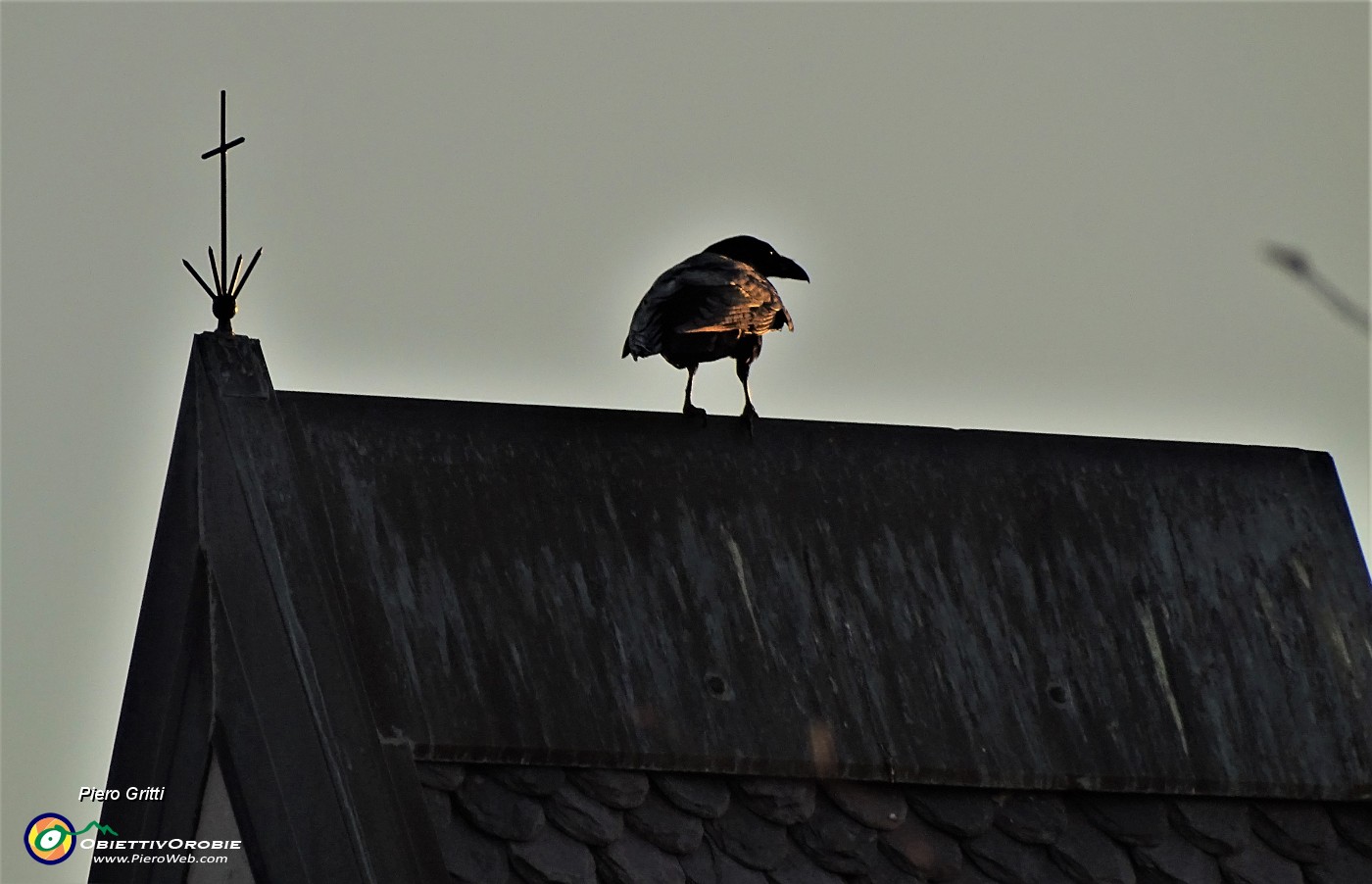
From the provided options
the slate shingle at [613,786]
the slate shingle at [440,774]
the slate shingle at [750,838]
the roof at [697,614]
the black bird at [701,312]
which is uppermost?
the black bird at [701,312]

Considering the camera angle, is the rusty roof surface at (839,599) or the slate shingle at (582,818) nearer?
the slate shingle at (582,818)

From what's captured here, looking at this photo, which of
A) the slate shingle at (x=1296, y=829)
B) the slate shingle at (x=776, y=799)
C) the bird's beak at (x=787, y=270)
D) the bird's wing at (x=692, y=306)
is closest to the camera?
the slate shingle at (x=776, y=799)

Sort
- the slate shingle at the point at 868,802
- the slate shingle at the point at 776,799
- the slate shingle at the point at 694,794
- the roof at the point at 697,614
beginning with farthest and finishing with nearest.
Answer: the slate shingle at the point at 868,802 < the slate shingle at the point at 776,799 < the slate shingle at the point at 694,794 < the roof at the point at 697,614

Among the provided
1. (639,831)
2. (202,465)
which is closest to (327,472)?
(202,465)

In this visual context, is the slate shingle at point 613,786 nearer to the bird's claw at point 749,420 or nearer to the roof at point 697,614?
the roof at point 697,614

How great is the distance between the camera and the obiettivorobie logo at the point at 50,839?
28.9ft

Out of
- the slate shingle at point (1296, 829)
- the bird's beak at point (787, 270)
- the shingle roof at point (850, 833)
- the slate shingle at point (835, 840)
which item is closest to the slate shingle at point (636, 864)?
the shingle roof at point (850, 833)

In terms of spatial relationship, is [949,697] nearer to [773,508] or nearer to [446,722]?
[773,508]

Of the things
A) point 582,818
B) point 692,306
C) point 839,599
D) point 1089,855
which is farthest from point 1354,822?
point 692,306

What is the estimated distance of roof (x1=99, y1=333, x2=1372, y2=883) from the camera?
752 cm

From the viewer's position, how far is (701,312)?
30.7 feet

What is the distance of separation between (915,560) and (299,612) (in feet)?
6.80

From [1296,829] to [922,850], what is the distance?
1.30 meters

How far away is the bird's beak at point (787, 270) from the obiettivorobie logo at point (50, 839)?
12.6ft
